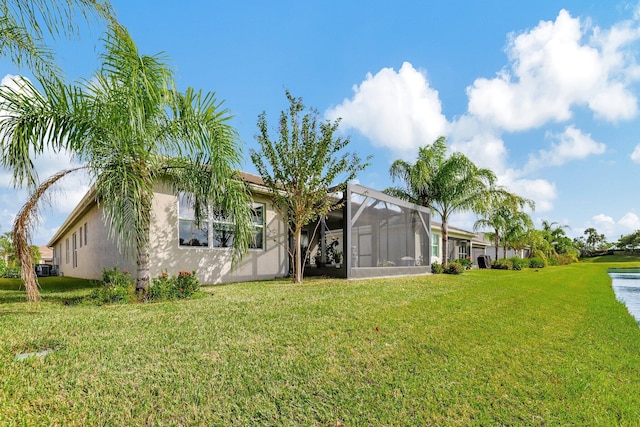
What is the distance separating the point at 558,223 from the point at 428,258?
1515 inches

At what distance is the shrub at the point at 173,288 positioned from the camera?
23.8 feet

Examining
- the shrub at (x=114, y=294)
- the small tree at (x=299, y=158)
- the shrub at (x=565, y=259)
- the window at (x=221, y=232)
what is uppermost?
the small tree at (x=299, y=158)

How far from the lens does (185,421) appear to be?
8.11ft

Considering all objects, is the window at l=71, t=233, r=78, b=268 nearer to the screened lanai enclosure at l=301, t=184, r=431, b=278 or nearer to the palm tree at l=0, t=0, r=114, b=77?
the screened lanai enclosure at l=301, t=184, r=431, b=278

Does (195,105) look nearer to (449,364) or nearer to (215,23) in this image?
(215,23)

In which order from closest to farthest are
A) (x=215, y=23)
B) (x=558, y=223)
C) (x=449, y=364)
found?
(x=449, y=364), (x=215, y=23), (x=558, y=223)

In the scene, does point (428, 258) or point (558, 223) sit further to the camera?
point (558, 223)

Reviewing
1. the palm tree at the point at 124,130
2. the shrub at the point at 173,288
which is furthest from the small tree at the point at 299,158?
the shrub at the point at 173,288

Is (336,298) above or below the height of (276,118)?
below

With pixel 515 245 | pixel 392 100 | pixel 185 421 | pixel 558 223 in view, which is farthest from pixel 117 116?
pixel 558 223

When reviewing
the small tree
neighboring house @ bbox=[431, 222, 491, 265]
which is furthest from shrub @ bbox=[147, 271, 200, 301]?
neighboring house @ bbox=[431, 222, 491, 265]

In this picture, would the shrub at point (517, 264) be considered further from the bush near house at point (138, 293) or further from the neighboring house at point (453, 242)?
the bush near house at point (138, 293)

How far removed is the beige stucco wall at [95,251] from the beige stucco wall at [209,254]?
1.37 meters

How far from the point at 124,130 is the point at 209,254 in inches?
229
